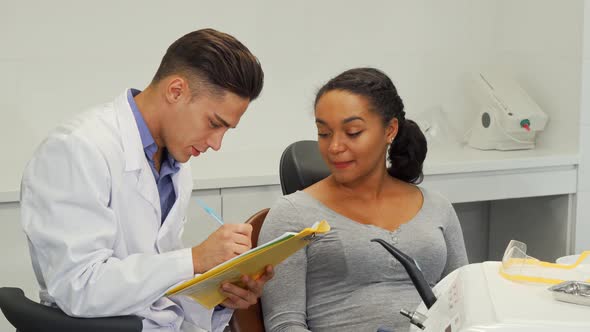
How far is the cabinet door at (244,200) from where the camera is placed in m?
2.68

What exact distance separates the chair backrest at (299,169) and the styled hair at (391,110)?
0.18 meters

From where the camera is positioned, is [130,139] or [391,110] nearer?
[130,139]

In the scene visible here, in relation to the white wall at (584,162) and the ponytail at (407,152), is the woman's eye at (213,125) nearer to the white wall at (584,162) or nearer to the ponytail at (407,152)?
the ponytail at (407,152)

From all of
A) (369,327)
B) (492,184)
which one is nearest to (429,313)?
(369,327)

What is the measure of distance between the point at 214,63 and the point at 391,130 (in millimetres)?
654

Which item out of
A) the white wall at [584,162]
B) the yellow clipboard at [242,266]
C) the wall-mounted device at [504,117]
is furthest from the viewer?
the wall-mounted device at [504,117]

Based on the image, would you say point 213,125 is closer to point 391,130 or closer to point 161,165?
point 161,165

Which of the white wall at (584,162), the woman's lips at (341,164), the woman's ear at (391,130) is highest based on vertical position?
the woman's ear at (391,130)

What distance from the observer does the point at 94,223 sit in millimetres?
1461

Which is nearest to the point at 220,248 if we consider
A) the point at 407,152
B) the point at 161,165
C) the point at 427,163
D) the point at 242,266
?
Answer: the point at 242,266

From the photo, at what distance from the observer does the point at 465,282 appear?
1.15 metres

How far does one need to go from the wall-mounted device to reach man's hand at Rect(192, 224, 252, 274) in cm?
200

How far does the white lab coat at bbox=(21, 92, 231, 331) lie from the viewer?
143cm

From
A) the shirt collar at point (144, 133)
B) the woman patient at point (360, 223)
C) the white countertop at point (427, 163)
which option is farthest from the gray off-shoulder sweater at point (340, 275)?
the white countertop at point (427, 163)
